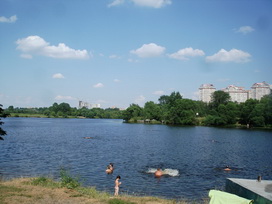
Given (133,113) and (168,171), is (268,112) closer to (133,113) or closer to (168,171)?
(133,113)

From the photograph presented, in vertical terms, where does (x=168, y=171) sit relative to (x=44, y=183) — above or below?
below

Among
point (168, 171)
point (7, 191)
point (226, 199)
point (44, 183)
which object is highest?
point (226, 199)

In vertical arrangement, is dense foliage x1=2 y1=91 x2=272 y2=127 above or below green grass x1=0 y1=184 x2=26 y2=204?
above

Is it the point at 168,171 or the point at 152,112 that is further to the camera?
the point at 152,112

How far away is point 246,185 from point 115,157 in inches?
1188

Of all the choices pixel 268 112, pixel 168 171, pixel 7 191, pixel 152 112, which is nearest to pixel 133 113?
pixel 152 112

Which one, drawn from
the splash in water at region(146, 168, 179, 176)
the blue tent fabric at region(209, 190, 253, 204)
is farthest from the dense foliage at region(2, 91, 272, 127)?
the blue tent fabric at region(209, 190, 253, 204)

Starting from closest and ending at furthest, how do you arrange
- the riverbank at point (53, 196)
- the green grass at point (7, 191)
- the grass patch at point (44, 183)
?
the riverbank at point (53, 196) → the green grass at point (7, 191) → the grass patch at point (44, 183)

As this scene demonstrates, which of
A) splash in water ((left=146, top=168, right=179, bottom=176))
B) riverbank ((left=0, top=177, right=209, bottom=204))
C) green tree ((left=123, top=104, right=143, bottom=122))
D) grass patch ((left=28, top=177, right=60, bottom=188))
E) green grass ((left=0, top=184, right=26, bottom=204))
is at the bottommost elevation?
splash in water ((left=146, top=168, right=179, bottom=176))

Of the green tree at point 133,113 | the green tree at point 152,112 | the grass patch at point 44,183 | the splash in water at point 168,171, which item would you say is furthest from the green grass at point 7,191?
the green tree at point 133,113

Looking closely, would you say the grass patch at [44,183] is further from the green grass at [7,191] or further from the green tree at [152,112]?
the green tree at [152,112]

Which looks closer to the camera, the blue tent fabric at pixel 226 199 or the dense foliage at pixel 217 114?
the blue tent fabric at pixel 226 199

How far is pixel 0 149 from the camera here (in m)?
47.2

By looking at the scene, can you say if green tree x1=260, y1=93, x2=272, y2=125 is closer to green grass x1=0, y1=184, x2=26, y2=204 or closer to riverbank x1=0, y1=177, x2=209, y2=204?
riverbank x1=0, y1=177, x2=209, y2=204
